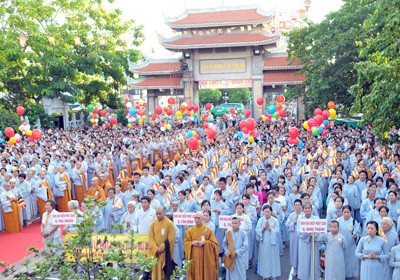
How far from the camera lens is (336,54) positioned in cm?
1980

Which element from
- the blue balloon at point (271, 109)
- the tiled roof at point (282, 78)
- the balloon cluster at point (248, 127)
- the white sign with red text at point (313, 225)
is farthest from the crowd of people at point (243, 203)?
the tiled roof at point (282, 78)

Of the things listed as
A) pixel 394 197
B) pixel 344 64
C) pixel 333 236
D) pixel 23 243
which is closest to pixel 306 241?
pixel 333 236

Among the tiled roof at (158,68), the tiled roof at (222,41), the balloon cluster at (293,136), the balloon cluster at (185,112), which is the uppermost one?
the tiled roof at (222,41)

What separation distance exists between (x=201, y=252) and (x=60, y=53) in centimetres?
2400

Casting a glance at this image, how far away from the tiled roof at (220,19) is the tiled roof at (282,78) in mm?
3340

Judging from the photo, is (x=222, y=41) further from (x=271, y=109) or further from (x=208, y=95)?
(x=208, y=95)

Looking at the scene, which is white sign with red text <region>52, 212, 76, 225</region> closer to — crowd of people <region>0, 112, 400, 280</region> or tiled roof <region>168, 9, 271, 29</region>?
crowd of people <region>0, 112, 400, 280</region>

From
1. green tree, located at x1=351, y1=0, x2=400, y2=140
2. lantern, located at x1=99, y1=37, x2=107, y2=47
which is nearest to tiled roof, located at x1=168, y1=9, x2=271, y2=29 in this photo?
lantern, located at x1=99, y1=37, x2=107, y2=47

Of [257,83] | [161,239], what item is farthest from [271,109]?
[161,239]

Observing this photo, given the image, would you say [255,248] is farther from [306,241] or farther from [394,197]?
[394,197]

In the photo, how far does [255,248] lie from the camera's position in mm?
8922

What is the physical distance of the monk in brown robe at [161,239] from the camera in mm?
7699

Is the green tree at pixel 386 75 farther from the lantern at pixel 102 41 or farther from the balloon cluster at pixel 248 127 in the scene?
the lantern at pixel 102 41

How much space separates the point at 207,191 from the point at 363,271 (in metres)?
4.35
